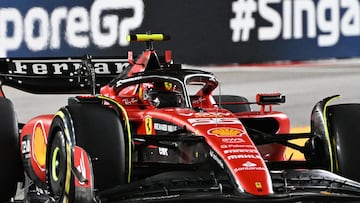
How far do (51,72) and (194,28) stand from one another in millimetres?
2808

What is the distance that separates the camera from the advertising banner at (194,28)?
27.4 ft

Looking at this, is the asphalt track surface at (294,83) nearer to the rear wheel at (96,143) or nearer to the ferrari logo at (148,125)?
the ferrari logo at (148,125)

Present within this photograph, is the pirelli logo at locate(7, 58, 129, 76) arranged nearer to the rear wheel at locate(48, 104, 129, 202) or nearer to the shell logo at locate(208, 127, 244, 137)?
the rear wheel at locate(48, 104, 129, 202)

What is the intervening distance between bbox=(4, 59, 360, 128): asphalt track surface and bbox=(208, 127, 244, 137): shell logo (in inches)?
154

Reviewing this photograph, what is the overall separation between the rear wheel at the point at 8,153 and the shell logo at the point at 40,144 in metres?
0.14

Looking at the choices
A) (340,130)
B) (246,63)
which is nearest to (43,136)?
(340,130)

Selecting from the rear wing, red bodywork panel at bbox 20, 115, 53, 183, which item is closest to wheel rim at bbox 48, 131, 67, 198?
red bodywork panel at bbox 20, 115, 53, 183

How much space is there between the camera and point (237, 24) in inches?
356

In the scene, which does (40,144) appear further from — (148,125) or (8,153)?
(148,125)

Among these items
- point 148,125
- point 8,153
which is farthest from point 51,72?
point 148,125

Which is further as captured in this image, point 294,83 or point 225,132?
point 294,83

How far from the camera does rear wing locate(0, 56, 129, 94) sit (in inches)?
245

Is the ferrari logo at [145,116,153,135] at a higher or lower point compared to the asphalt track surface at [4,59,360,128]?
higher

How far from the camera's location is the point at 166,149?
187 inches
